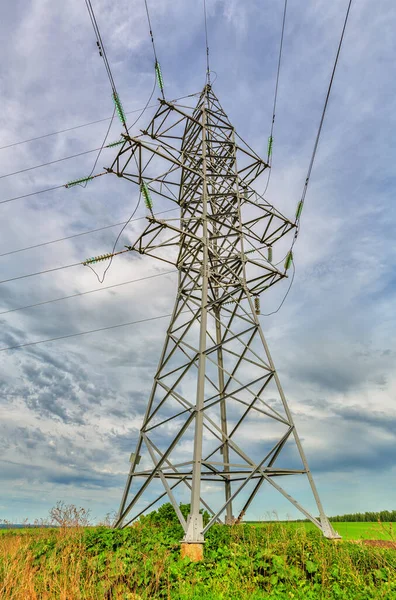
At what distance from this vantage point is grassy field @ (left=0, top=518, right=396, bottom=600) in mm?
6469

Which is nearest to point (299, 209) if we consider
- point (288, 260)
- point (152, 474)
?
point (288, 260)

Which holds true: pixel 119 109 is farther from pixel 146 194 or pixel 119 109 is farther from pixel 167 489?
pixel 167 489

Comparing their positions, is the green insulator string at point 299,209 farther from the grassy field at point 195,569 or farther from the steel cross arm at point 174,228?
the grassy field at point 195,569

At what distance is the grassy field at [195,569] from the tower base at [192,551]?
0.68 ft

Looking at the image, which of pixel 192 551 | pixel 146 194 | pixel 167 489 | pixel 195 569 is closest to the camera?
pixel 195 569

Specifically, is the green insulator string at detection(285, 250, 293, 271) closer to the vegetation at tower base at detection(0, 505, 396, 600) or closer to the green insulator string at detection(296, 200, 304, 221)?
the green insulator string at detection(296, 200, 304, 221)

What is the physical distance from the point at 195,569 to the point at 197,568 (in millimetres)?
45

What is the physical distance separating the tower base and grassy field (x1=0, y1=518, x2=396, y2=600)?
0.68ft

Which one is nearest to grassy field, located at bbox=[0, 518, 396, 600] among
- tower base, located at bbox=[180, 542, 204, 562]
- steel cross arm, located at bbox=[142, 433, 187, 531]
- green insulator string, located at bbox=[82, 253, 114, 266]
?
tower base, located at bbox=[180, 542, 204, 562]

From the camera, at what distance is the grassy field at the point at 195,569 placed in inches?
255

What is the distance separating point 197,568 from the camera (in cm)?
753

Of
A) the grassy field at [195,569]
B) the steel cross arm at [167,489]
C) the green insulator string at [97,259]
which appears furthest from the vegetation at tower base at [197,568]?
the green insulator string at [97,259]

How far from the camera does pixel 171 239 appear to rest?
13.5 m

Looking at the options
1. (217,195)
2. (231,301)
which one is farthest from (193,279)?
(217,195)
